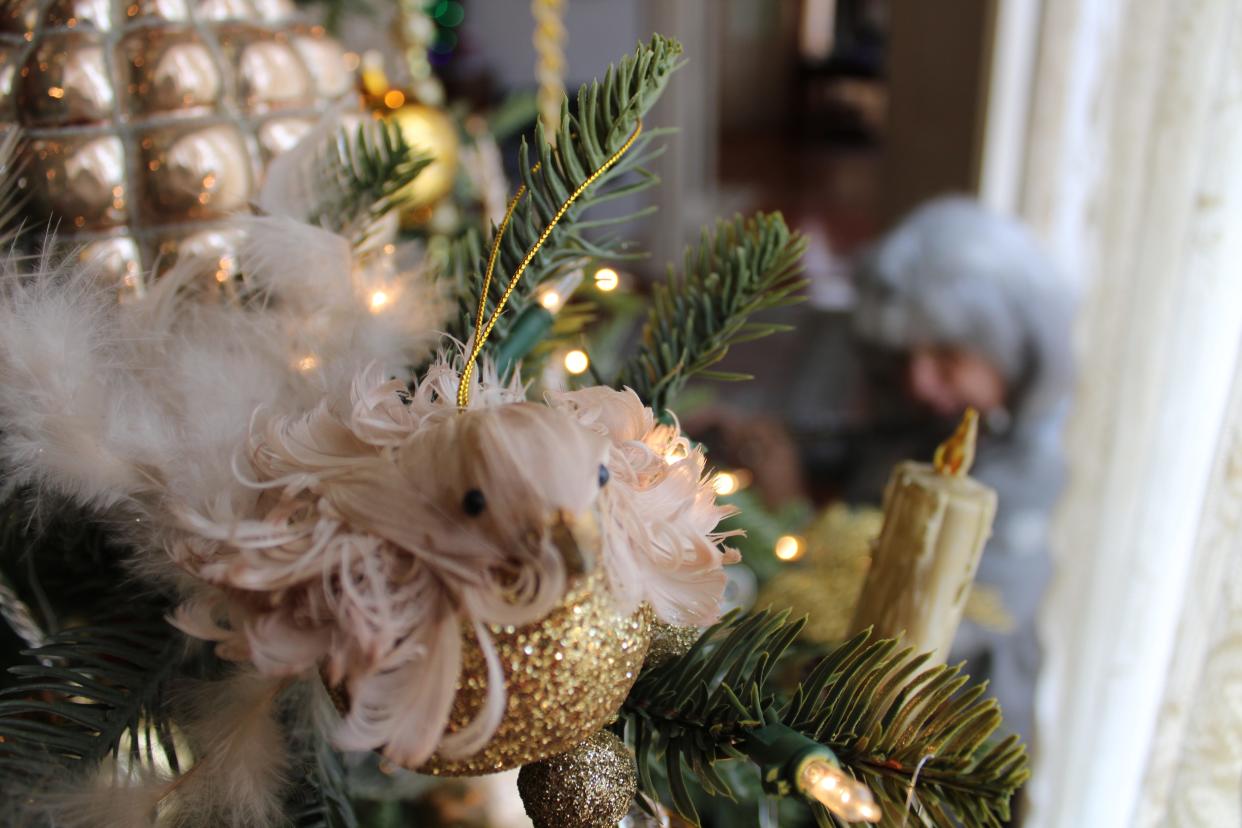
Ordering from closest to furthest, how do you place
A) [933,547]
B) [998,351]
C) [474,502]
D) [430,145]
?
[474,502] < [933,547] < [430,145] < [998,351]

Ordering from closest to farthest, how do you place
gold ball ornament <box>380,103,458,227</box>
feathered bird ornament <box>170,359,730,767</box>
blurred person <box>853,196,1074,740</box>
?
feathered bird ornament <box>170,359,730,767</box> → gold ball ornament <box>380,103,458,227</box> → blurred person <box>853,196,1074,740</box>

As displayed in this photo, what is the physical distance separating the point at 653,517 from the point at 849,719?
8 cm

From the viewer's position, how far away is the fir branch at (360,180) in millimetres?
350

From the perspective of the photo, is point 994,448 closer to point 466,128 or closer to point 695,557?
point 466,128

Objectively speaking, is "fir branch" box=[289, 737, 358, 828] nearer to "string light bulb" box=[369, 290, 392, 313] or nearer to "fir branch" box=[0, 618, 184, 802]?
"fir branch" box=[0, 618, 184, 802]

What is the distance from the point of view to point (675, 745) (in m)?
0.28

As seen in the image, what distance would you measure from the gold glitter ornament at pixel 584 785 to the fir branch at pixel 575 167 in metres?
0.13

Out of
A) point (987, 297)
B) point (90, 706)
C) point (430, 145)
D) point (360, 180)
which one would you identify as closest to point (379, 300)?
point (360, 180)

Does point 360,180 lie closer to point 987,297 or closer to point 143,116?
point 143,116

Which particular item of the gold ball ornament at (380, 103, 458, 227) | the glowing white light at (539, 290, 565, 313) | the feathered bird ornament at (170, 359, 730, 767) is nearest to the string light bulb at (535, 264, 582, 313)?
the glowing white light at (539, 290, 565, 313)

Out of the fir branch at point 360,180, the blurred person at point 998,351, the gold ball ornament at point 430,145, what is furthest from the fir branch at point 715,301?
the blurred person at point 998,351

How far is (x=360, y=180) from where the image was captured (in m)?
0.35

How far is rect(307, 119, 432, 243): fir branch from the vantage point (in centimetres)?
35

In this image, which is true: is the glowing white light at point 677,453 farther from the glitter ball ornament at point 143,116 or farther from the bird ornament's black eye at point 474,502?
the glitter ball ornament at point 143,116
